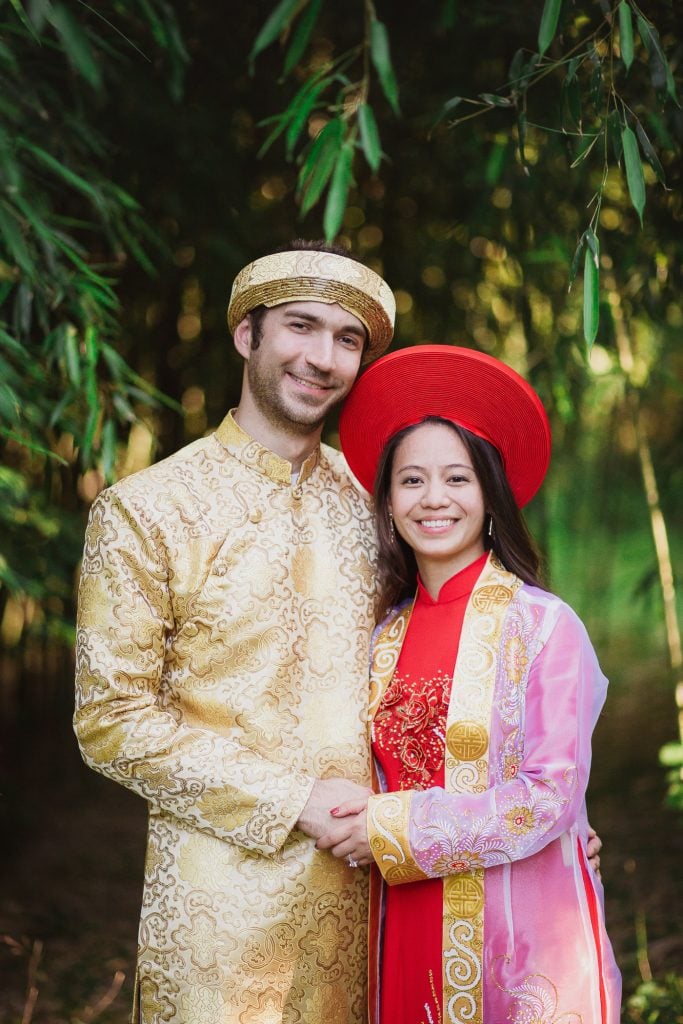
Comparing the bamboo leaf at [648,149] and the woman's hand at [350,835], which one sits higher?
the bamboo leaf at [648,149]

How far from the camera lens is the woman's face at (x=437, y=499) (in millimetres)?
Result: 1923

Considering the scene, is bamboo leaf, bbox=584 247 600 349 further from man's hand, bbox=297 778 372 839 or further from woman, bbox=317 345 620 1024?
man's hand, bbox=297 778 372 839

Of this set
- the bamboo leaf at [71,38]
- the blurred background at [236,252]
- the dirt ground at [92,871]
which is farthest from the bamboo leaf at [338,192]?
the dirt ground at [92,871]

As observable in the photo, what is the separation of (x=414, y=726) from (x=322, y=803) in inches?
8.9

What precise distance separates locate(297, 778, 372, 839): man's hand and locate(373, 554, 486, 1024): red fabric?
127 mm

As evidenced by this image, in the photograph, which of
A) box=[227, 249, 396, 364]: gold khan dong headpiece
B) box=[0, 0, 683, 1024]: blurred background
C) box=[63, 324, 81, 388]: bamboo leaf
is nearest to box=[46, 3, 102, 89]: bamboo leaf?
box=[0, 0, 683, 1024]: blurred background

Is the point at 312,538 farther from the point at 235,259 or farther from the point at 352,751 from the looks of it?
the point at 235,259

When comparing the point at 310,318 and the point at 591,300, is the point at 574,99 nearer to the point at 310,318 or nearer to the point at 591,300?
the point at 591,300

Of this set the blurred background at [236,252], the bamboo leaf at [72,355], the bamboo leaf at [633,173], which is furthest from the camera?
the bamboo leaf at [72,355]

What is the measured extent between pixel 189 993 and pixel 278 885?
25 cm

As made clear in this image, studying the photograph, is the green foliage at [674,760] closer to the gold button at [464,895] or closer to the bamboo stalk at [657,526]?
the bamboo stalk at [657,526]

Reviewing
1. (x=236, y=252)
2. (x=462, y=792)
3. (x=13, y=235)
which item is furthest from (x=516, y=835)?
(x=236, y=252)

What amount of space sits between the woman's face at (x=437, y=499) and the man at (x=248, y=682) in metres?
0.18

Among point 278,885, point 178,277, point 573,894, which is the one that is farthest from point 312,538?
point 178,277
